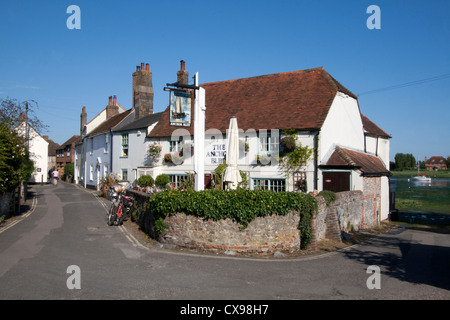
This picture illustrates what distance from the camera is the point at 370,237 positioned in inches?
626

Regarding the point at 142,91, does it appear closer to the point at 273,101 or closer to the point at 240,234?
the point at 273,101

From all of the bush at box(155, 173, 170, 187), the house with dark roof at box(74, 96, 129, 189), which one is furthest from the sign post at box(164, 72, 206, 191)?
the house with dark roof at box(74, 96, 129, 189)

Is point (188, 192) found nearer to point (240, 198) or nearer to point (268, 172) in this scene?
point (240, 198)

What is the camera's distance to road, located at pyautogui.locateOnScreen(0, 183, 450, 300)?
7.25 metres

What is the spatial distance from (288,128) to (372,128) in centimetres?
1129

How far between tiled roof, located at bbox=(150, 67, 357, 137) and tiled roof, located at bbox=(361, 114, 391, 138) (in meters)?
3.60

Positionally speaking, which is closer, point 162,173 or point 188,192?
point 188,192

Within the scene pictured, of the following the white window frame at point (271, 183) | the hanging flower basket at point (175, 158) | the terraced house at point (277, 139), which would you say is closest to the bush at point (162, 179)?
the terraced house at point (277, 139)

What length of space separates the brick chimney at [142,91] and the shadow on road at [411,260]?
72.1ft

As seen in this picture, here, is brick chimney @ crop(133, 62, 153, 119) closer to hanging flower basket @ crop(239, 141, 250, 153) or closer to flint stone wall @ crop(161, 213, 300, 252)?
hanging flower basket @ crop(239, 141, 250, 153)

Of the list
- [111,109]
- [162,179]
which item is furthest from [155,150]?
[111,109]

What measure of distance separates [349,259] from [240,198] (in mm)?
3752
